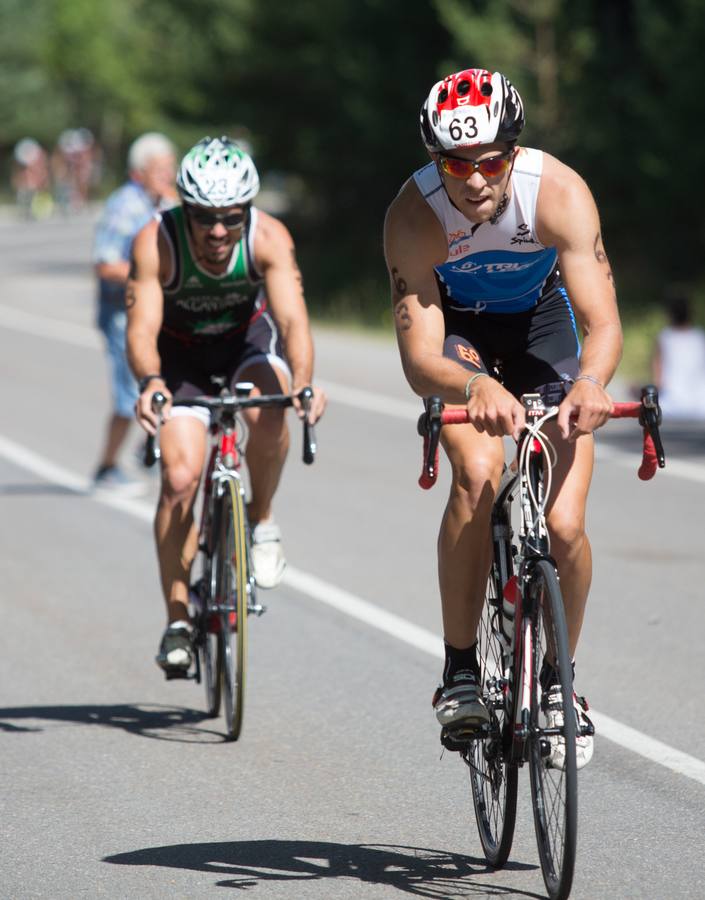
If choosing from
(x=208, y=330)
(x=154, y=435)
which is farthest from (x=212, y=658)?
(x=208, y=330)

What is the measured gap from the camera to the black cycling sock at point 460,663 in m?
5.12

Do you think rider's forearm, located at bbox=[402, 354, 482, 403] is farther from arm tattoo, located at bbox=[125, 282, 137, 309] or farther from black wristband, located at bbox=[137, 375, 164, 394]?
arm tattoo, located at bbox=[125, 282, 137, 309]

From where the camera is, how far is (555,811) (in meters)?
4.57

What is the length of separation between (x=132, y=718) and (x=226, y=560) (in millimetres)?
695

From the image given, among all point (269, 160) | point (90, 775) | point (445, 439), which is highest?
point (269, 160)

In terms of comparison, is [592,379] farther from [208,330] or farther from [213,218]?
[208,330]

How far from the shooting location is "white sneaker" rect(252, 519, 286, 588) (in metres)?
7.06

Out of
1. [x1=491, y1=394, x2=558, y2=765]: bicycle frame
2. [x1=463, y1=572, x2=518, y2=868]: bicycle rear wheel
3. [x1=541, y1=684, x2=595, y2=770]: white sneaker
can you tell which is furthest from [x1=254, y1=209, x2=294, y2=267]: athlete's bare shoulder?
[x1=541, y1=684, x2=595, y2=770]: white sneaker

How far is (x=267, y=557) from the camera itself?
7090 mm

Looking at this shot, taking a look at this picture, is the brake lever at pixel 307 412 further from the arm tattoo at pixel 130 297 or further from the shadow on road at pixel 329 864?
the shadow on road at pixel 329 864

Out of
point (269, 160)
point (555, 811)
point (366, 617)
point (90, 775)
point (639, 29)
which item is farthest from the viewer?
point (269, 160)

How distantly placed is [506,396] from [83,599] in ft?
15.4

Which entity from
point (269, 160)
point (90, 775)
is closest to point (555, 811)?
point (90, 775)

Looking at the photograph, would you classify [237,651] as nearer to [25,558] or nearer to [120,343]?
[25,558]
